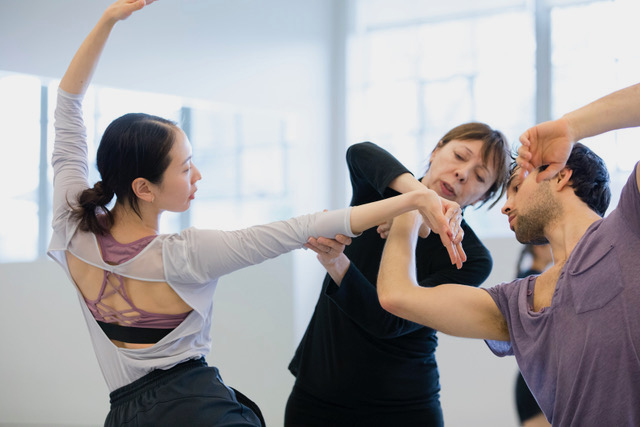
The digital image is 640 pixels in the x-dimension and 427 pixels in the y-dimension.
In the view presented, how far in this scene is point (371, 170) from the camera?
6.11ft

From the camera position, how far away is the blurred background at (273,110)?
11.3ft

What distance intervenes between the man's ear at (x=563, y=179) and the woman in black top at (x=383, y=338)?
13.2 inches

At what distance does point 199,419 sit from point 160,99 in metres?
2.92

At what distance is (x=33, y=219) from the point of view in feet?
11.4

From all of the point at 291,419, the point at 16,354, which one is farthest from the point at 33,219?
the point at 291,419

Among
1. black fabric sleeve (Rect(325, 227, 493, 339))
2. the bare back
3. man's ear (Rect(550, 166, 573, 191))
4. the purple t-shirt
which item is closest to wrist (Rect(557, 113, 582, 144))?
the purple t-shirt

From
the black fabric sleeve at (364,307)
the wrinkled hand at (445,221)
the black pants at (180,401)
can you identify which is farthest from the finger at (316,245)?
the black pants at (180,401)

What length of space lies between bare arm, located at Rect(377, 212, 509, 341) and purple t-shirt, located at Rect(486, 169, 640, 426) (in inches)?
4.7

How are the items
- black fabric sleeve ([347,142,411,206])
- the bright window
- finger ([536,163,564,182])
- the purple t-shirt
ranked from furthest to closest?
1. the bright window
2. black fabric sleeve ([347,142,411,206])
3. finger ([536,163,564,182])
4. the purple t-shirt

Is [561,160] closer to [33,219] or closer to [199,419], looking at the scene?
[199,419]

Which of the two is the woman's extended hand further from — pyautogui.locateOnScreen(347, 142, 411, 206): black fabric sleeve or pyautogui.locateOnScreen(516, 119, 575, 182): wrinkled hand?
pyautogui.locateOnScreen(516, 119, 575, 182): wrinkled hand

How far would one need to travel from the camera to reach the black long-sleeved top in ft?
5.96

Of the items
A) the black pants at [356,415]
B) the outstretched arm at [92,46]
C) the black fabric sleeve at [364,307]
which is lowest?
the black pants at [356,415]

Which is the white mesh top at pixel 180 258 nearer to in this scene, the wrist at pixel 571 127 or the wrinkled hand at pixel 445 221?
the wrinkled hand at pixel 445 221
